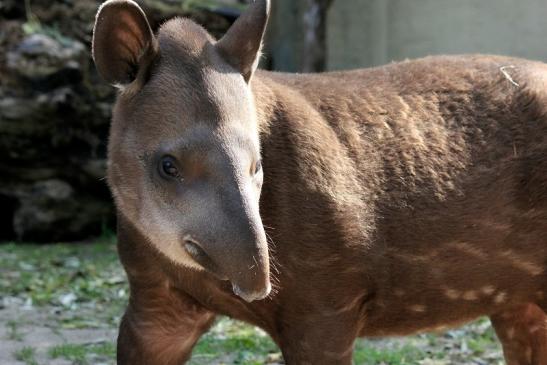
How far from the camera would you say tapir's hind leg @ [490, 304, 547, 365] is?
5.28 m

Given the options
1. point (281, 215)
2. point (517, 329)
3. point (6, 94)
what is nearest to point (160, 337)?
point (281, 215)

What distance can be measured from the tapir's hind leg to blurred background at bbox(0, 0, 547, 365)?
3.84 feet

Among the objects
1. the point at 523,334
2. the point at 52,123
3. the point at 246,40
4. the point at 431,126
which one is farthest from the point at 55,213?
the point at 246,40

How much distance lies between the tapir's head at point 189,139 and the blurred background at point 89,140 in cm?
255

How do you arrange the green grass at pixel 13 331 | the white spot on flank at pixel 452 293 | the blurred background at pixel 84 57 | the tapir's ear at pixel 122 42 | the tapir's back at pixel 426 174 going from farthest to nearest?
→ the blurred background at pixel 84 57
the green grass at pixel 13 331
the white spot on flank at pixel 452 293
the tapir's back at pixel 426 174
the tapir's ear at pixel 122 42

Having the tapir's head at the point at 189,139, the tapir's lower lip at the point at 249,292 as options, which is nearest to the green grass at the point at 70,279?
the tapir's head at the point at 189,139

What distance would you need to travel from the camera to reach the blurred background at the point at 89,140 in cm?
681

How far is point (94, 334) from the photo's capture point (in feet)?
22.9

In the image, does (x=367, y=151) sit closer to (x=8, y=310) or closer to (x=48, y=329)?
(x=48, y=329)

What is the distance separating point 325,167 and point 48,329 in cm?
334

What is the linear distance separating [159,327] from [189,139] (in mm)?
1191

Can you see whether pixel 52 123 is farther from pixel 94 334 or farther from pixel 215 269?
pixel 215 269

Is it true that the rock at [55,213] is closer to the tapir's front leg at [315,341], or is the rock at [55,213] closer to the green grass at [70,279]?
the green grass at [70,279]

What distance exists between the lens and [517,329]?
17.5 ft
